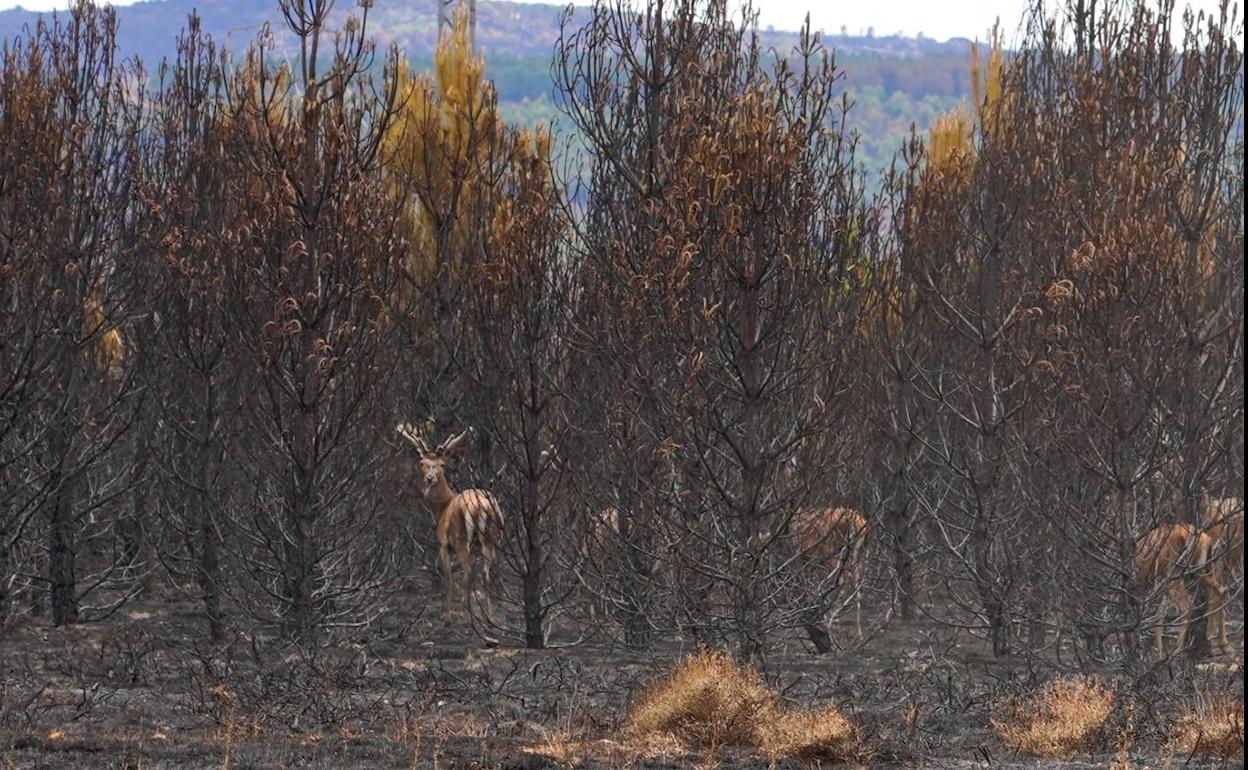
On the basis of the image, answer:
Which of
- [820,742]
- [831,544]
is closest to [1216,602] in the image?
[831,544]

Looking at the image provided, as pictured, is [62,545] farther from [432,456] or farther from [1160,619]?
[1160,619]

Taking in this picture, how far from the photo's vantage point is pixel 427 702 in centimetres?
1305

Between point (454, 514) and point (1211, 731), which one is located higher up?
point (1211, 731)

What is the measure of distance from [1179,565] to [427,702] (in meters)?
6.40

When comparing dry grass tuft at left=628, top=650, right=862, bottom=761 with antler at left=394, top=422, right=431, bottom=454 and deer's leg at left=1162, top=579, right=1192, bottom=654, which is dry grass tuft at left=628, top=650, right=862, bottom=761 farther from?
antler at left=394, top=422, right=431, bottom=454

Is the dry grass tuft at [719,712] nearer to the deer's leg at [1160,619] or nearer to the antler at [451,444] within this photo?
the deer's leg at [1160,619]

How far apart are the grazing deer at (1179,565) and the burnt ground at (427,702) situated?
58 centimetres

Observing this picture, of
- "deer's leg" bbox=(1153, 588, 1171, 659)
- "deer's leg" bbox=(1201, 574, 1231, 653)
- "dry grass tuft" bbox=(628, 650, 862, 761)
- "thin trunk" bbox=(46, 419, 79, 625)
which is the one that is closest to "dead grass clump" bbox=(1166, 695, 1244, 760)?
"dry grass tuft" bbox=(628, 650, 862, 761)

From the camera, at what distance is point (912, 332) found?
2231 cm

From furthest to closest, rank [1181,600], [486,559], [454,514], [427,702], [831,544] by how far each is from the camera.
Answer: [454,514]
[831,544]
[486,559]
[1181,600]
[427,702]

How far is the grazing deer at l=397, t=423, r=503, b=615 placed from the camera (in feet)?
63.1

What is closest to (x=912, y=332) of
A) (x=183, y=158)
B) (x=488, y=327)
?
(x=488, y=327)

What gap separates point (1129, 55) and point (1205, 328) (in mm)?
5004

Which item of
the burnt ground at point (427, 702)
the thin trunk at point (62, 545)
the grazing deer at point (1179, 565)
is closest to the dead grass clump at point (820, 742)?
the burnt ground at point (427, 702)
